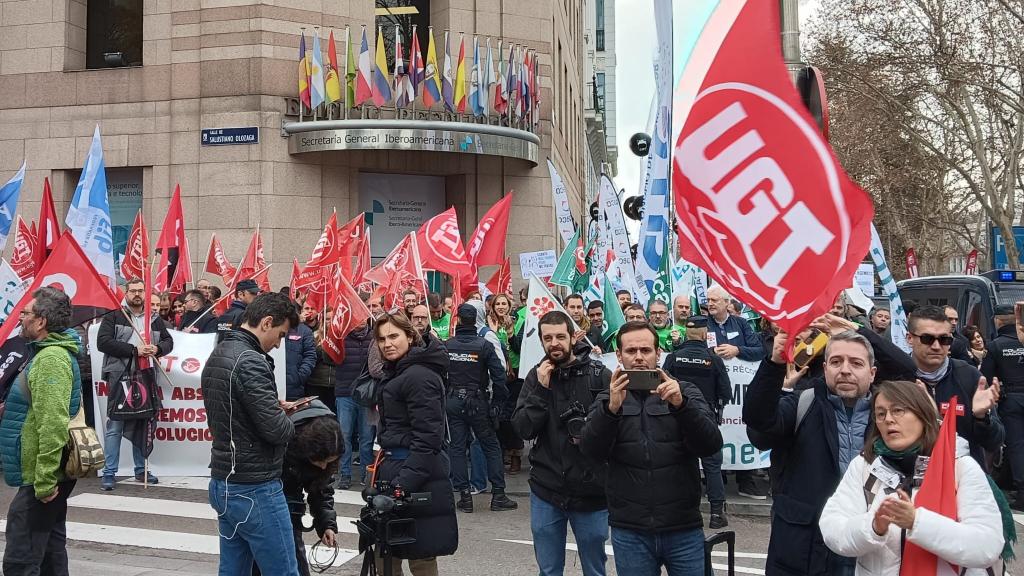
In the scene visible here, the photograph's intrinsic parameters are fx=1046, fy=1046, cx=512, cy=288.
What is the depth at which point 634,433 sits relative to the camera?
15.4 ft

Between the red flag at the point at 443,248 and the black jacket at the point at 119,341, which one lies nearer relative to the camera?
the black jacket at the point at 119,341

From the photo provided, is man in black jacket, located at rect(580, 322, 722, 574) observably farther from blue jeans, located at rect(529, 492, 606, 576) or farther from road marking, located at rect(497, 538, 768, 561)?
road marking, located at rect(497, 538, 768, 561)

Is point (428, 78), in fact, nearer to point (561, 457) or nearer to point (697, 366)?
point (697, 366)

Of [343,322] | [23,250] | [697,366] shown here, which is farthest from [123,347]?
[697,366]

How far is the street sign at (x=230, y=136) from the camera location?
74.0ft

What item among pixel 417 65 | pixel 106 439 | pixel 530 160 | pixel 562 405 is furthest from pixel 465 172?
pixel 562 405

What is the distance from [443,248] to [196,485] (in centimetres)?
532

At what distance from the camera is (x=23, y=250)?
46.5ft

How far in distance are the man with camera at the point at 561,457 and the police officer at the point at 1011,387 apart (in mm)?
5283

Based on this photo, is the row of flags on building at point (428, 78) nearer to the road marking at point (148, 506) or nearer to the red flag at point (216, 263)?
the red flag at point (216, 263)

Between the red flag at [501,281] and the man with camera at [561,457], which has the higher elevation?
the red flag at [501,281]

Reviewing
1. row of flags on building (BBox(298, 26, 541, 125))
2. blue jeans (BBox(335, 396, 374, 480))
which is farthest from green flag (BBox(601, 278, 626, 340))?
row of flags on building (BBox(298, 26, 541, 125))

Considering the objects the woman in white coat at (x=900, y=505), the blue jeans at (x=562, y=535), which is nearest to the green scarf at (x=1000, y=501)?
the woman in white coat at (x=900, y=505)

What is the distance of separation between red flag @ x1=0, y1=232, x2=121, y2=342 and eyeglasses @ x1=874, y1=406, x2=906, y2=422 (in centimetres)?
667
